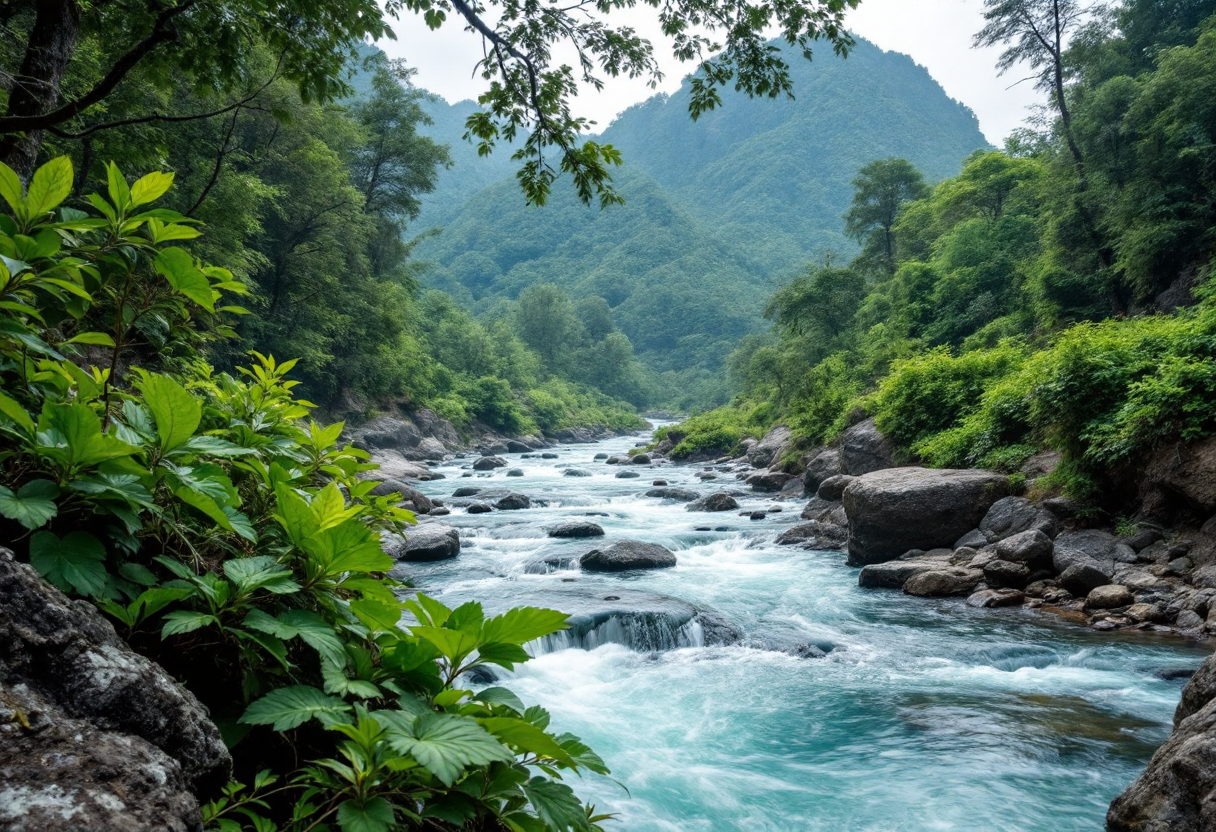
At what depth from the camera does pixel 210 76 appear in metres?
3.79

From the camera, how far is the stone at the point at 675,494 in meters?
20.8

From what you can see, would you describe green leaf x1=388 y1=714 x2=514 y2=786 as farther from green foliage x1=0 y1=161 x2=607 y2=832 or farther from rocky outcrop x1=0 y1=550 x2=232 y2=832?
rocky outcrop x1=0 y1=550 x2=232 y2=832

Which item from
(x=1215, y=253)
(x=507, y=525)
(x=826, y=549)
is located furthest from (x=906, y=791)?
(x=1215, y=253)

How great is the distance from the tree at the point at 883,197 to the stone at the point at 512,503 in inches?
1409

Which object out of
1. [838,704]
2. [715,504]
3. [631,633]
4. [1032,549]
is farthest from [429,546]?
[1032,549]

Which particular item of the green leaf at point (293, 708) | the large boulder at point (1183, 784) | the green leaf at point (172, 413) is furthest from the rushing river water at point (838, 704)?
the green leaf at point (172, 413)

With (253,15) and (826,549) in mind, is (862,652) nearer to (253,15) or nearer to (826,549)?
(826,549)

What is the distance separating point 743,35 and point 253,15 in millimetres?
3061

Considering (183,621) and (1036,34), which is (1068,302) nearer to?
(1036,34)

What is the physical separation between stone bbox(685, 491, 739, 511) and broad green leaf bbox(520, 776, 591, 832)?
690 inches

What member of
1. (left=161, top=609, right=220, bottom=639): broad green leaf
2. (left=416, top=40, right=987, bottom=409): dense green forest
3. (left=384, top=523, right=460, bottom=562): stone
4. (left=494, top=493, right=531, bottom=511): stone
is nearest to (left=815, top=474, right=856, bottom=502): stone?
(left=494, top=493, right=531, bottom=511): stone

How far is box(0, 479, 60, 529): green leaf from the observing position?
1.23 meters

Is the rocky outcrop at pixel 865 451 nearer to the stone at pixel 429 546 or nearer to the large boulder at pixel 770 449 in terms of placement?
the large boulder at pixel 770 449

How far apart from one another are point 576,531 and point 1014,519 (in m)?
8.79
